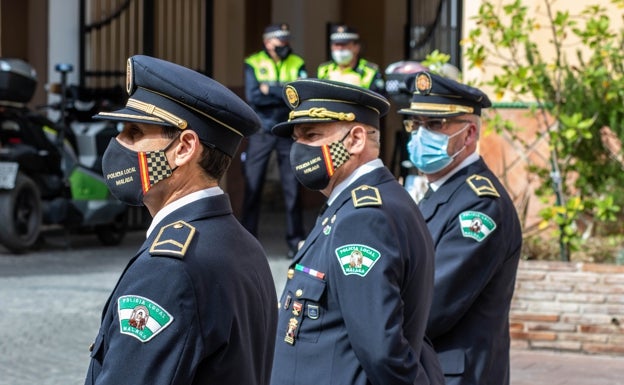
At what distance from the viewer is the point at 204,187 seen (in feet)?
9.37

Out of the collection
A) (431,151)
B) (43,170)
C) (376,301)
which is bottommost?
(43,170)

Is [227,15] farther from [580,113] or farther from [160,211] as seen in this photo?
[160,211]

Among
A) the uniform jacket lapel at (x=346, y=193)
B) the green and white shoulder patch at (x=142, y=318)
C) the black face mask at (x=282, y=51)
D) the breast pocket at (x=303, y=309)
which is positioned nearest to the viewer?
the green and white shoulder patch at (x=142, y=318)

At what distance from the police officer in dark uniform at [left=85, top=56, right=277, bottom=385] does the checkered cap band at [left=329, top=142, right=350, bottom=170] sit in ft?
3.27

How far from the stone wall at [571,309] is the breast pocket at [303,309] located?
447 cm

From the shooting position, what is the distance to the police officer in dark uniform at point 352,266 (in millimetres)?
3506

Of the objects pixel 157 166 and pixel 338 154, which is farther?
pixel 338 154

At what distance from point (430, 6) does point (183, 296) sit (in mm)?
15464

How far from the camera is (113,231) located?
12797 millimetres

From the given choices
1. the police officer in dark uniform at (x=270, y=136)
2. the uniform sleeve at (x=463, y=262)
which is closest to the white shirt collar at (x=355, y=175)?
the uniform sleeve at (x=463, y=262)

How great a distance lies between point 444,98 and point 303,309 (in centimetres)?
168

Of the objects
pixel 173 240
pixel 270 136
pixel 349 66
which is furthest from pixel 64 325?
pixel 173 240

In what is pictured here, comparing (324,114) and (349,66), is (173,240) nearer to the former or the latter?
(324,114)

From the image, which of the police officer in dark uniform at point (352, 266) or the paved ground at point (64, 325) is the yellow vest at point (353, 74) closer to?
the paved ground at point (64, 325)
